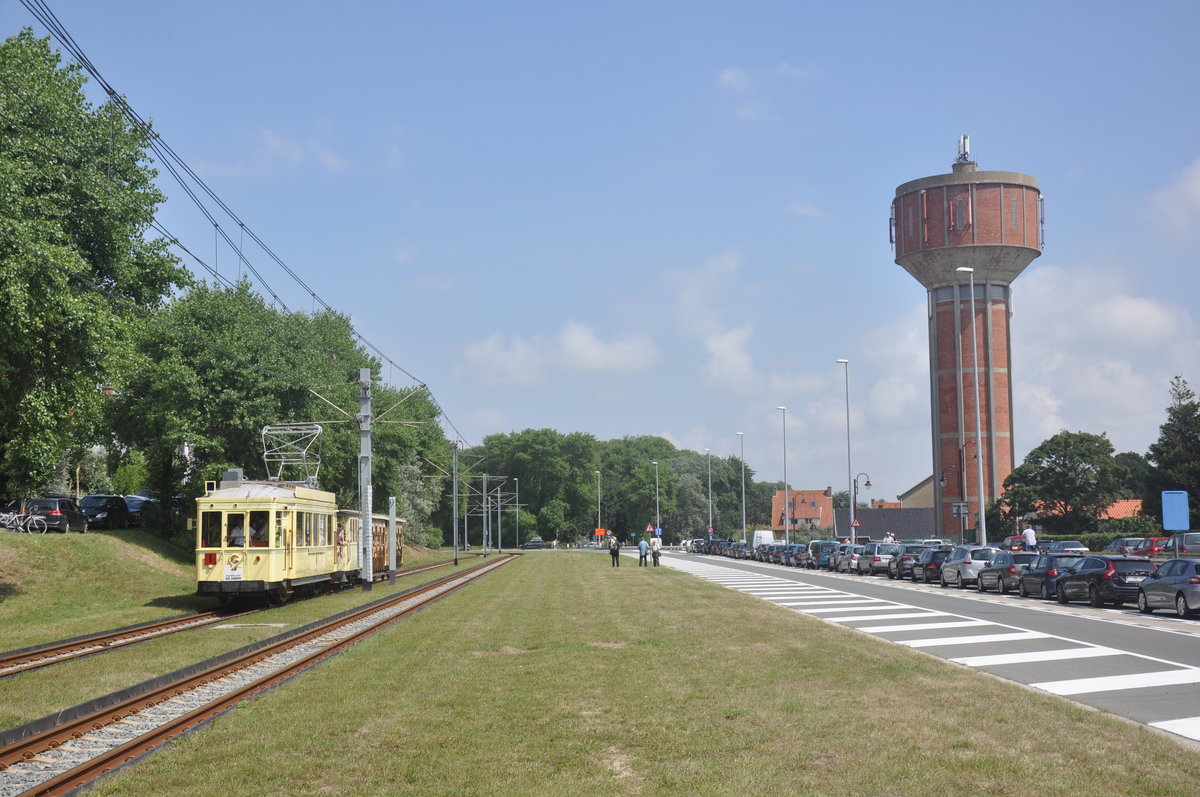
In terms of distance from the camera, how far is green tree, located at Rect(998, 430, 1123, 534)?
71125mm

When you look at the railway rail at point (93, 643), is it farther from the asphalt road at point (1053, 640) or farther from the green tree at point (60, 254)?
the asphalt road at point (1053, 640)

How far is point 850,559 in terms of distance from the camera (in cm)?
5247

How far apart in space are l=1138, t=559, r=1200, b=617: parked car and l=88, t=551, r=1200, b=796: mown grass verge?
35.3 feet

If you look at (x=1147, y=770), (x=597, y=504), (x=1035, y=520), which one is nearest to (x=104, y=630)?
(x=1147, y=770)

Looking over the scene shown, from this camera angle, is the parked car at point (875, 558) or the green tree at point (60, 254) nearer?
the green tree at point (60, 254)

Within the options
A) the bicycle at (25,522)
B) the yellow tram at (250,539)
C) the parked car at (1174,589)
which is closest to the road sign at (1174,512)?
the parked car at (1174,589)

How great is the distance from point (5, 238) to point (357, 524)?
723 inches

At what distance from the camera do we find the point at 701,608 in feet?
84.1

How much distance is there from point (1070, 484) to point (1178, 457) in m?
6.92

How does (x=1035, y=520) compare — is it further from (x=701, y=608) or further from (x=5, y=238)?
(x=5, y=238)

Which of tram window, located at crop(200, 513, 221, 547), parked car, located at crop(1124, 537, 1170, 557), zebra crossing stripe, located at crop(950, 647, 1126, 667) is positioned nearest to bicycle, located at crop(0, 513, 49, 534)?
tram window, located at crop(200, 513, 221, 547)

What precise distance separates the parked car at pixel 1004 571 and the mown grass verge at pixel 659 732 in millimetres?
17876

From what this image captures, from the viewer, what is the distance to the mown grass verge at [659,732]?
8203mm

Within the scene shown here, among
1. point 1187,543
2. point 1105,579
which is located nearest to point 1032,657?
point 1105,579
